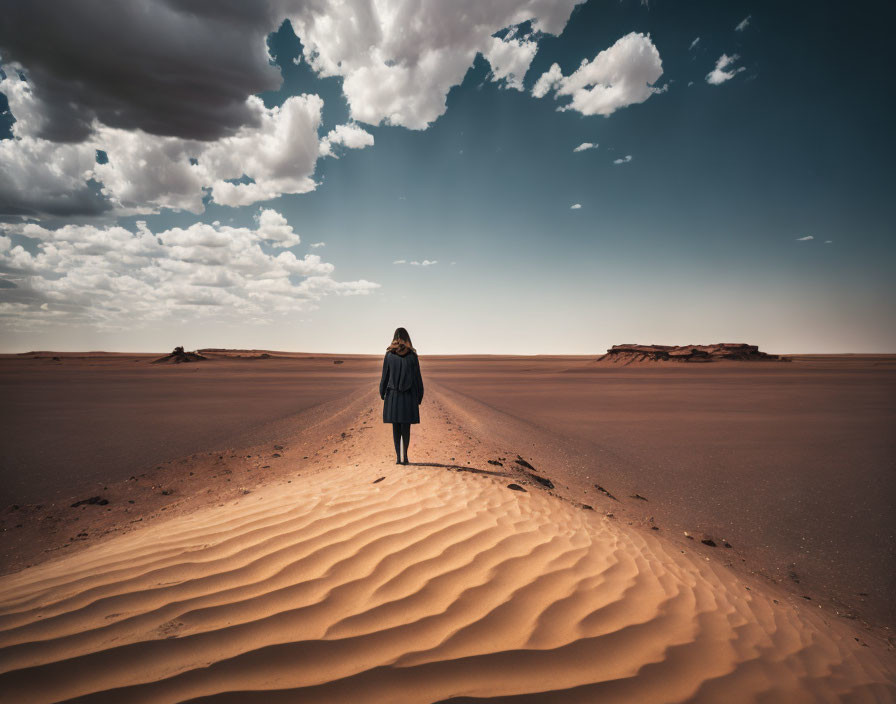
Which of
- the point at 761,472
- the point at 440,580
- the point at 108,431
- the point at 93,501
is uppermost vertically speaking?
the point at 440,580

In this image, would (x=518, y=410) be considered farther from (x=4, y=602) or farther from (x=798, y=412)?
(x=4, y=602)

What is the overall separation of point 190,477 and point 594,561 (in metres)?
7.55

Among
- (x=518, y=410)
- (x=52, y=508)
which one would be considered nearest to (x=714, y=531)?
(x=52, y=508)

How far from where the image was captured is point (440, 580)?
9.06 ft

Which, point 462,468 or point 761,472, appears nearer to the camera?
point 462,468

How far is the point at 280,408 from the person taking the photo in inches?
683

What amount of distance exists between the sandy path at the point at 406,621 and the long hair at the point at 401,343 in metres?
2.41

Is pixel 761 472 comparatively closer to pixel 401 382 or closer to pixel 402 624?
pixel 401 382

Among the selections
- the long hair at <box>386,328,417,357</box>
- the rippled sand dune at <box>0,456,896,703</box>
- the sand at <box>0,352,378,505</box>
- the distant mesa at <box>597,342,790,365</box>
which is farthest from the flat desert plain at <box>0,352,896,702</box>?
the distant mesa at <box>597,342,790,365</box>

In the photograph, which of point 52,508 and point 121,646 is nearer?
point 121,646

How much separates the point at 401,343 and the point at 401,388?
67 cm

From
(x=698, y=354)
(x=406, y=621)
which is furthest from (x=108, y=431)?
(x=698, y=354)

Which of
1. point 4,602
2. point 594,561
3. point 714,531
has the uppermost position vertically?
point 4,602

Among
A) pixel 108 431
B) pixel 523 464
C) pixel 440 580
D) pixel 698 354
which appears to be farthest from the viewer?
pixel 698 354
